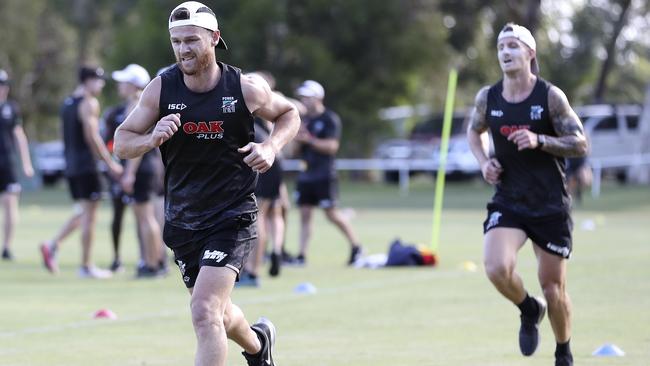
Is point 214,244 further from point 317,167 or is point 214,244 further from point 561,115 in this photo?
point 317,167

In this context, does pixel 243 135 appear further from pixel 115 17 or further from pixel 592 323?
pixel 115 17

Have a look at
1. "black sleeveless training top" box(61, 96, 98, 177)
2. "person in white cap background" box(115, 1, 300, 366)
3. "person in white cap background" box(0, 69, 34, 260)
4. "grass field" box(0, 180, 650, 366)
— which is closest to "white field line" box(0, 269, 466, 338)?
"grass field" box(0, 180, 650, 366)

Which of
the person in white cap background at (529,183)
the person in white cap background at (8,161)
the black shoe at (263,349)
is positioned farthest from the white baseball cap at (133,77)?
the black shoe at (263,349)

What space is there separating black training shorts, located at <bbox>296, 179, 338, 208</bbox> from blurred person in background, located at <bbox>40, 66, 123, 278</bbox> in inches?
107

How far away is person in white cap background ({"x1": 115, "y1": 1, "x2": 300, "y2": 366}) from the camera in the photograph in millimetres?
7312

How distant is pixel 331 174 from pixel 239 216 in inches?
373

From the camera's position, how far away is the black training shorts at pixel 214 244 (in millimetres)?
7340

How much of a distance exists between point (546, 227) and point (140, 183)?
702 cm

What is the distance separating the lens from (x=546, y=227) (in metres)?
8.84

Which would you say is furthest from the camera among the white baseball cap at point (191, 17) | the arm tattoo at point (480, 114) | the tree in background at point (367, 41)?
the tree in background at point (367, 41)

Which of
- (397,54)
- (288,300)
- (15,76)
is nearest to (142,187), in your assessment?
(288,300)

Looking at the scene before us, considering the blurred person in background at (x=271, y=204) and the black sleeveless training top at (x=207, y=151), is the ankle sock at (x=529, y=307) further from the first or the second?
the blurred person in background at (x=271, y=204)

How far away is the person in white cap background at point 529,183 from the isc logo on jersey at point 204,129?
226 cm

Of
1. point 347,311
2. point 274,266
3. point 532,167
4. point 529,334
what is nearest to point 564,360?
point 529,334
